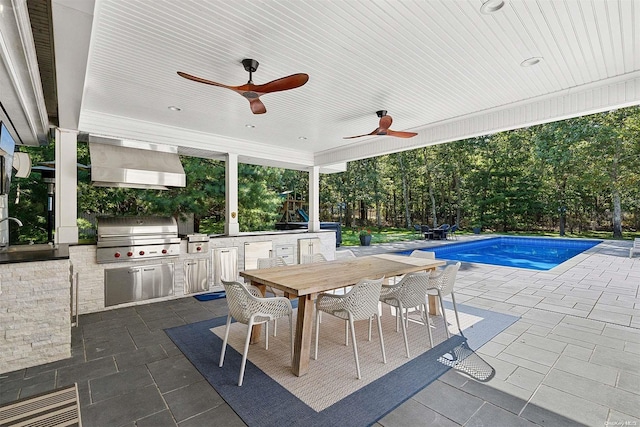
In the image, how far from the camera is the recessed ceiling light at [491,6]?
207cm

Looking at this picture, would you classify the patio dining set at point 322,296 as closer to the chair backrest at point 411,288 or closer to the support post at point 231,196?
the chair backrest at point 411,288

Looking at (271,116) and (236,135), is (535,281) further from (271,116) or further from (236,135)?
(236,135)

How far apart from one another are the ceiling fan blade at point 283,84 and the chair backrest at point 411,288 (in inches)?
79.5

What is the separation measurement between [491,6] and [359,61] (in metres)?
1.15

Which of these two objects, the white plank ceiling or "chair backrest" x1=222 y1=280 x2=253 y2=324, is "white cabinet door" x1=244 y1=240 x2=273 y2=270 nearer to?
the white plank ceiling

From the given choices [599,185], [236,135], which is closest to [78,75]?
[236,135]

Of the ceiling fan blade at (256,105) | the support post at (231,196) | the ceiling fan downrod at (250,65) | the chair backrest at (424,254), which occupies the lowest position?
the chair backrest at (424,254)

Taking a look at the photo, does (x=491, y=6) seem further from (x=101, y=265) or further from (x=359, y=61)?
(x=101, y=265)

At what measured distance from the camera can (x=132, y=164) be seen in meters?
4.55

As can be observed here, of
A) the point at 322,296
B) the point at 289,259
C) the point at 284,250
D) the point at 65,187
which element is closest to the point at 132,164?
the point at 65,187

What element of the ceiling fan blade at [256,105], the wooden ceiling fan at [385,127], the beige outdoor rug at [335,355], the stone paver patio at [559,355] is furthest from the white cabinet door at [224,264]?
the stone paver patio at [559,355]

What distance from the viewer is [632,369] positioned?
2.57m

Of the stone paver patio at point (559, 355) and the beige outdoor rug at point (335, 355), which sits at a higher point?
the stone paver patio at point (559, 355)

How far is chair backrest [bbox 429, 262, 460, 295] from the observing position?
322 cm
